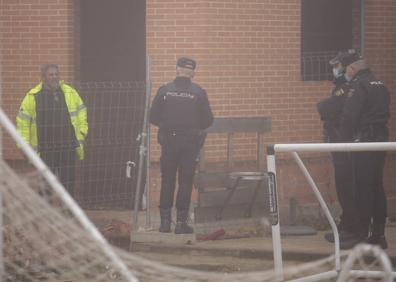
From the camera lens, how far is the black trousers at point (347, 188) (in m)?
10.5

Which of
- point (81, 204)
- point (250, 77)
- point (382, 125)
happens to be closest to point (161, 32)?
point (250, 77)

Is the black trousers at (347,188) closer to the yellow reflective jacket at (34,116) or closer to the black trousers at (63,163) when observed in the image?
the yellow reflective jacket at (34,116)

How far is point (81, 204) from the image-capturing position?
1189 centimetres

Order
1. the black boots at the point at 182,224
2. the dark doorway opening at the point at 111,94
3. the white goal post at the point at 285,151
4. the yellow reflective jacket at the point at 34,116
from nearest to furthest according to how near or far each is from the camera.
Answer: the white goal post at the point at 285,151, the black boots at the point at 182,224, the yellow reflective jacket at the point at 34,116, the dark doorway opening at the point at 111,94

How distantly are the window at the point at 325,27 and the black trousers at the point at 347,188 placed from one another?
287cm

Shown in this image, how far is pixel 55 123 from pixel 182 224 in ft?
5.77

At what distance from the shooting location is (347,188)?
416 inches

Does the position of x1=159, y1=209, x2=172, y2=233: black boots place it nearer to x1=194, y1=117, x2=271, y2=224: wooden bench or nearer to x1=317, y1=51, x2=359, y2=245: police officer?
x1=194, y1=117, x2=271, y2=224: wooden bench

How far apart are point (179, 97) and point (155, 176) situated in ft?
6.45

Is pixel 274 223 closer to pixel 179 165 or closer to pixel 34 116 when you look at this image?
pixel 179 165

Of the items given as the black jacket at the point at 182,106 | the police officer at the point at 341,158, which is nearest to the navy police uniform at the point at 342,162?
the police officer at the point at 341,158

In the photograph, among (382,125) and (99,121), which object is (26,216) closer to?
(382,125)

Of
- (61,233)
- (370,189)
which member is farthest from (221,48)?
(61,233)

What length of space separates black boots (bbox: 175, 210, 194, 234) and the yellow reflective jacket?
1329 mm
